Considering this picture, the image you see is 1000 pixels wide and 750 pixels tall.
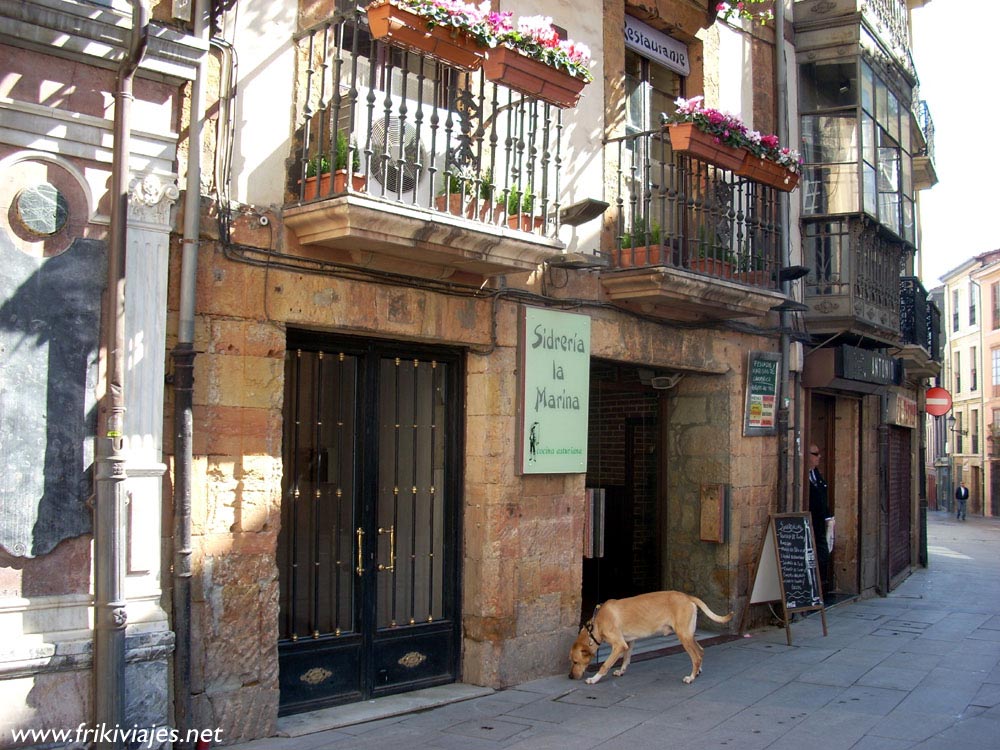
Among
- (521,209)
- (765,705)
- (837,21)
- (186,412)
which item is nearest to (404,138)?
(521,209)

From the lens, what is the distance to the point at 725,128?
848 centimetres

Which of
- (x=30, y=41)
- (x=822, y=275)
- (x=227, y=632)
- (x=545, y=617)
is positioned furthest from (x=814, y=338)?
(x=30, y=41)

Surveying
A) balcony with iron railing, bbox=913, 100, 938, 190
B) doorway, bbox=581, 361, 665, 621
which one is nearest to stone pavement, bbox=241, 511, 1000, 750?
doorway, bbox=581, 361, 665, 621

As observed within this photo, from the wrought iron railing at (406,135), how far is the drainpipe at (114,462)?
1.21m

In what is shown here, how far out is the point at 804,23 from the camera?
11422mm

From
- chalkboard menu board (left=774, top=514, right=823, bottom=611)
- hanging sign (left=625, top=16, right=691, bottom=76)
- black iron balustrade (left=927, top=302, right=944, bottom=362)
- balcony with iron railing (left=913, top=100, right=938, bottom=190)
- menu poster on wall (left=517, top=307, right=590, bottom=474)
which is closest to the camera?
menu poster on wall (left=517, top=307, right=590, bottom=474)

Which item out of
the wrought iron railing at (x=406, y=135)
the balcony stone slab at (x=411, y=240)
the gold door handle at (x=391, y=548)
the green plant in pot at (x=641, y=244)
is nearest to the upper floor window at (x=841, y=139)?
the green plant in pot at (x=641, y=244)

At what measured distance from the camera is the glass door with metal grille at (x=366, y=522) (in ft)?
21.2

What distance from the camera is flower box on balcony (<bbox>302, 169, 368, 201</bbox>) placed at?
5992mm

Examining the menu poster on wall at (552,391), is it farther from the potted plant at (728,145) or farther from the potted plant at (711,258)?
the potted plant at (728,145)

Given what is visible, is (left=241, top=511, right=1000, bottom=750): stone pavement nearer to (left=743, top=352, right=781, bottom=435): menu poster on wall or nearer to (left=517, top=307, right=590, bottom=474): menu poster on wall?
(left=517, top=307, right=590, bottom=474): menu poster on wall

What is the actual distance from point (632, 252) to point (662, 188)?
0.73m

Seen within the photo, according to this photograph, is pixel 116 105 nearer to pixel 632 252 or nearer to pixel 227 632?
pixel 227 632

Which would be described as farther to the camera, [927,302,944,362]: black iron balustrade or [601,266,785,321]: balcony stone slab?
[927,302,944,362]: black iron balustrade
